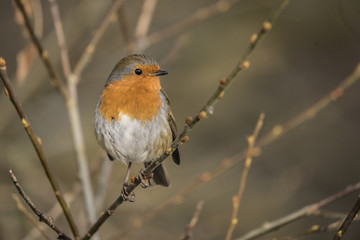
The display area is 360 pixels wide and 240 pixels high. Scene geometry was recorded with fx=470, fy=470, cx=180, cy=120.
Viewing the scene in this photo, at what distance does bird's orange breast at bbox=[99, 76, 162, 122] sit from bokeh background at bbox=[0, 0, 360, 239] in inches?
78.4

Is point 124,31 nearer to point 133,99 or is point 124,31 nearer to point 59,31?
Answer: point 59,31

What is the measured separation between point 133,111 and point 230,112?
4.15m

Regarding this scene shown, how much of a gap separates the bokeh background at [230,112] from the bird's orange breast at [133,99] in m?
1.99

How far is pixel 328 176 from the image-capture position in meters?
6.90

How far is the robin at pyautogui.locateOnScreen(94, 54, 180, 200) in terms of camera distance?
10.4ft

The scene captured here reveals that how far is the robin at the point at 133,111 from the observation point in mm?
3170

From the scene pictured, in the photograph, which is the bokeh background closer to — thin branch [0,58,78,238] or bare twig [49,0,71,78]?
bare twig [49,0,71,78]

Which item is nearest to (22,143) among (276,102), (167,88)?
(167,88)

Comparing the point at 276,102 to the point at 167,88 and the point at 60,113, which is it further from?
the point at 60,113

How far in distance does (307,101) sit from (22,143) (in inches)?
170

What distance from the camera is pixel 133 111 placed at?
10.4 ft

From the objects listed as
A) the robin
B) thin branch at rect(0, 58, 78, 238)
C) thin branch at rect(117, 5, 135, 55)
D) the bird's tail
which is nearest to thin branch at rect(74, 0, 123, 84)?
thin branch at rect(117, 5, 135, 55)

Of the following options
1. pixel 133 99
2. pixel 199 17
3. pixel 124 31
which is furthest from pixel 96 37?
pixel 199 17

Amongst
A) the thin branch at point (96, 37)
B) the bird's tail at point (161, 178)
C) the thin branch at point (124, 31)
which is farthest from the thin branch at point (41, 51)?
the bird's tail at point (161, 178)
